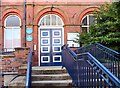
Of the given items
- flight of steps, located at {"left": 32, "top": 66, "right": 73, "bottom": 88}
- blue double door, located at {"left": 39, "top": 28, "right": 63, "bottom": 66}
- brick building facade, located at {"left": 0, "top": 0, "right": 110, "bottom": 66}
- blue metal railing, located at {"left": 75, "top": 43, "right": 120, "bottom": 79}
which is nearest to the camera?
blue metal railing, located at {"left": 75, "top": 43, "right": 120, "bottom": 79}

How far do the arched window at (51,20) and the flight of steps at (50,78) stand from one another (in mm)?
7961

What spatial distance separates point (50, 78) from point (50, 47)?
8463 millimetres

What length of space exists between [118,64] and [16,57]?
13.1 ft

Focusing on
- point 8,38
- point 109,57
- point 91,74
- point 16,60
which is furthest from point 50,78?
point 8,38

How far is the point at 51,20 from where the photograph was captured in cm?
1595

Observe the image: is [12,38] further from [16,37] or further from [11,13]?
[11,13]

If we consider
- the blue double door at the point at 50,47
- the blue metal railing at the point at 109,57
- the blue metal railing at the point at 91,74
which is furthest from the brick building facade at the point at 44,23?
the blue metal railing at the point at 91,74

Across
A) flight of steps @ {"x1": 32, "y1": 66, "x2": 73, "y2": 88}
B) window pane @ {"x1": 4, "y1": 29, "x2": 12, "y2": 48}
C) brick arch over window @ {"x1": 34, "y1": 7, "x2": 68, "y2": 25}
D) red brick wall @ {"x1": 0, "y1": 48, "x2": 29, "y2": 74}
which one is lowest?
flight of steps @ {"x1": 32, "y1": 66, "x2": 73, "y2": 88}

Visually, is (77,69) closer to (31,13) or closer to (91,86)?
(91,86)

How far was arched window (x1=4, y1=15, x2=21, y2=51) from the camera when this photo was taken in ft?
51.5

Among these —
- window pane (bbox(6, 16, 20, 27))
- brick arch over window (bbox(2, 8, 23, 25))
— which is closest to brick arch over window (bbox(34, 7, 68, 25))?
brick arch over window (bbox(2, 8, 23, 25))

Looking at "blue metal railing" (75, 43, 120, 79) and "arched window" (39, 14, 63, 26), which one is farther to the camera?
"arched window" (39, 14, 63, 26)

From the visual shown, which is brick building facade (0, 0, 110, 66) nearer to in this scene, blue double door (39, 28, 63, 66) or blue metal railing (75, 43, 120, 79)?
blue double door (39, 28, 63, 66)

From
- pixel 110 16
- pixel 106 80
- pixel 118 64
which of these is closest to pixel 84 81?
pixel 118 64
